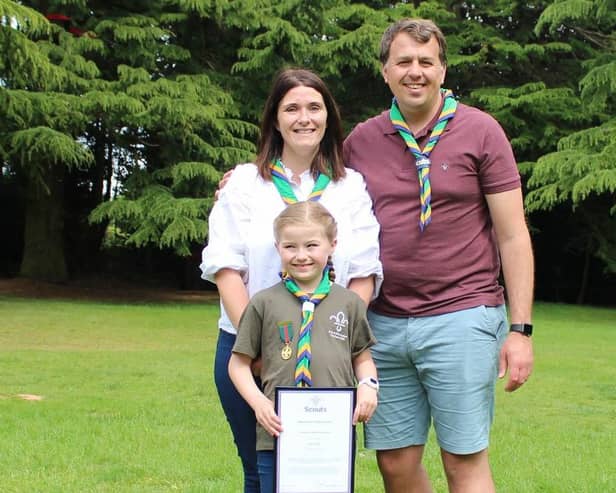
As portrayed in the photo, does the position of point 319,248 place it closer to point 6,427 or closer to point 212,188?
point 6,427

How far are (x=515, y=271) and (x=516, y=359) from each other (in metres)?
0.32

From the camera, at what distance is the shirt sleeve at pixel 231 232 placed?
2.95 m

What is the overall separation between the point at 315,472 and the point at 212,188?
14776mm

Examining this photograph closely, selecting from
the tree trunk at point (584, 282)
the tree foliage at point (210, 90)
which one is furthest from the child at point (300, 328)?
the tree trunk at point (584, 282)

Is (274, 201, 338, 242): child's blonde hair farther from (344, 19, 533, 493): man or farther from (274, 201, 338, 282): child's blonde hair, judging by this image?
(344, 19, 533, 493): man

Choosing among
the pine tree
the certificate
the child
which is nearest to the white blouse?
the child

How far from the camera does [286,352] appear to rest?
2.82m

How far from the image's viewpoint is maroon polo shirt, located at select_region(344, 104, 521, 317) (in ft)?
9.98

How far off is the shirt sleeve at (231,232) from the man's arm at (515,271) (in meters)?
0.87

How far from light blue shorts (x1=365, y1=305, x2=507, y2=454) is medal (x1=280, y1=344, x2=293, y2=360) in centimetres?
50

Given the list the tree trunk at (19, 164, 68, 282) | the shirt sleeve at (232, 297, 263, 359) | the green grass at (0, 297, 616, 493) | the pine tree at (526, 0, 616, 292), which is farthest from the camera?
the tree trunk at (19, 164, 68, 282)

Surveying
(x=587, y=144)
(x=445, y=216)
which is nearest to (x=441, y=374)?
(x=445, y=216)

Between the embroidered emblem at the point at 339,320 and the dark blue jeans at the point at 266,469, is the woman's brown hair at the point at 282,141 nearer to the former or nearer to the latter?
the embroidered emblem at the point at 339,320

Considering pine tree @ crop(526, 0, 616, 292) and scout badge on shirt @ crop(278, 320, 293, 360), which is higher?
pine tree @ crop(526, 0, 616, 292)
